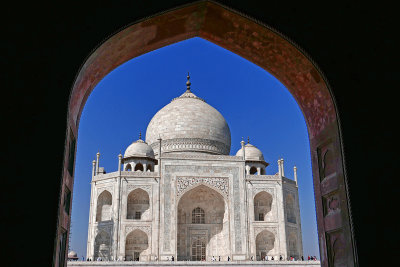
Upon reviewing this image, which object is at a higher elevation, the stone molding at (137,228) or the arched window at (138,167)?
the arched window at (138,167)

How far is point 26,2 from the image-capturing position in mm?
3977

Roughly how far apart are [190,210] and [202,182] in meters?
1.94

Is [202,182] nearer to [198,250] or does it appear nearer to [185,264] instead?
[198,250]

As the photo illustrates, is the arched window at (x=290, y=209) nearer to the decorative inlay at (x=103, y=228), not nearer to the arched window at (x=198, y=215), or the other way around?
the arched window at (x=198, y=215)

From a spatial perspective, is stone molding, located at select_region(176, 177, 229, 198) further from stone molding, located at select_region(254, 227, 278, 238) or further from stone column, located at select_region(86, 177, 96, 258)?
stone column, located at select_region(86, 177, 96, 258)

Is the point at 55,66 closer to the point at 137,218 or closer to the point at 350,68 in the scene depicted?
the point at 350,68

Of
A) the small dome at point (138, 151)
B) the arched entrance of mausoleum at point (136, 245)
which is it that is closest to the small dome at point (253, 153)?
the small dome at point (138, 151)

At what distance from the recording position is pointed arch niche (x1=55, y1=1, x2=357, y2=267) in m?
4.10

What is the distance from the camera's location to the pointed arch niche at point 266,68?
410 centimetres

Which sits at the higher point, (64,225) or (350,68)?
(350,68)

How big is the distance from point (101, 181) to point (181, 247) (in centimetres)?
523

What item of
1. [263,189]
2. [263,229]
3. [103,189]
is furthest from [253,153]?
[103,189]

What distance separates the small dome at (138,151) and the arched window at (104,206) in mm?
2434

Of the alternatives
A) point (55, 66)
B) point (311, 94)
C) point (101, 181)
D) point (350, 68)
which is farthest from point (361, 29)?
point (101, 181)
